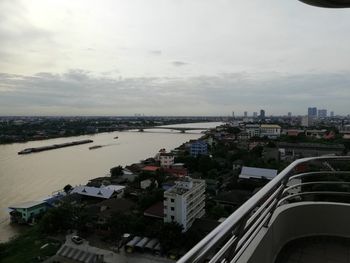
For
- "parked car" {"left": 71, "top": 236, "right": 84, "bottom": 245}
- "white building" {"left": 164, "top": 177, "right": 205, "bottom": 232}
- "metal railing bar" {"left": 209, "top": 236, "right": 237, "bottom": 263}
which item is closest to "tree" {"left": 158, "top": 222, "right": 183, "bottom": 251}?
"white building" {"left": 164, "top": 177, "right": 205, "bottom": 232}

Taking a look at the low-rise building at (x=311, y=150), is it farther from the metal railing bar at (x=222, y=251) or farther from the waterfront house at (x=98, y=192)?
the metal railing bar at (x=222, y=251)

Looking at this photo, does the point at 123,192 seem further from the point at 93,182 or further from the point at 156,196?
the point at 156,196

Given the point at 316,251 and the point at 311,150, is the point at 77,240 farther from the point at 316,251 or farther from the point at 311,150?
the point at 311,150

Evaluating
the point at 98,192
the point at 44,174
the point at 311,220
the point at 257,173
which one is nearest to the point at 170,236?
the point at 98,192

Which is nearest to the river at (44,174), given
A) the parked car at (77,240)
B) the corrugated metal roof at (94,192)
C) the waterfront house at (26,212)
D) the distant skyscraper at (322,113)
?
the waterfront house at (26,212)

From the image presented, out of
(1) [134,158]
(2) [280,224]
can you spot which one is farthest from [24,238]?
(1) [134,158]

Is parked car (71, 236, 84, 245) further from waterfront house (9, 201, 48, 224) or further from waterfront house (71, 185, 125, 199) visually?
waterfront house (71, 185, 125, 199)
